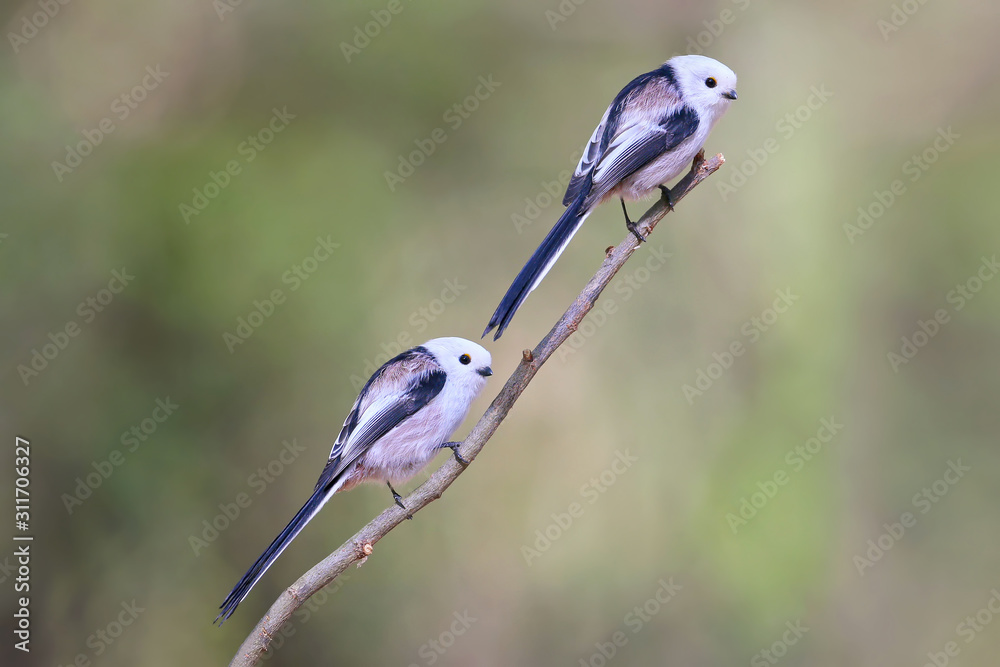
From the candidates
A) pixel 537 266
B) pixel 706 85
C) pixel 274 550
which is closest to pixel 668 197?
pixel 706 85

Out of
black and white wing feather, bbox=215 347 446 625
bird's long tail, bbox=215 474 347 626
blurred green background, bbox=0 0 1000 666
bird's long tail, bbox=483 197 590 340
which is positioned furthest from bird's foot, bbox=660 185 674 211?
blurred green background, bbox=0 0 1000 666

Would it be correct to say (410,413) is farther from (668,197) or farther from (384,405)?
(668,197)

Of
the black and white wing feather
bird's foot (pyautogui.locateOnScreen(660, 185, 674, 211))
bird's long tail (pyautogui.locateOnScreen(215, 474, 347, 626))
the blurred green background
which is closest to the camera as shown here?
bird's long tail (pyautogui.locateOnScreen(215, 474, 347, 626))

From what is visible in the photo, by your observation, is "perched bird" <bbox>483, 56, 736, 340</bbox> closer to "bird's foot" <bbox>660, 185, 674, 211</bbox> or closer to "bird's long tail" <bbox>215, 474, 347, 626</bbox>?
"bird's foot" <bbox>660, 185, 674, 211</bbox>

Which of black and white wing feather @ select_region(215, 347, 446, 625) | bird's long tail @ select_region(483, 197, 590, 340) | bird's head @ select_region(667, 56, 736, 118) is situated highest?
bird's head @ select_region(667, 56, 736, 118)

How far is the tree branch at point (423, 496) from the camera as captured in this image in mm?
1676

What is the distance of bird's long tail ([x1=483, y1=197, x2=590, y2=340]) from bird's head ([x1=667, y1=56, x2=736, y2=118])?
46cm

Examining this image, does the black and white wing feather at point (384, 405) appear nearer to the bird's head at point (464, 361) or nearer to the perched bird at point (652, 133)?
the bird's head at point (464, 361)

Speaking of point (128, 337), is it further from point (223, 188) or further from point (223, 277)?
point (223, 188)

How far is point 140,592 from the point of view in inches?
188

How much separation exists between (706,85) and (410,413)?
3.98 ft

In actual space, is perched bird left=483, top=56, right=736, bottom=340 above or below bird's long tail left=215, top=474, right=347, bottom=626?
above

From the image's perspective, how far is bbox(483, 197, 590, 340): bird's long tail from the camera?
1670 millimetres

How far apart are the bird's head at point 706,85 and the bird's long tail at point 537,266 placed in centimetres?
46
